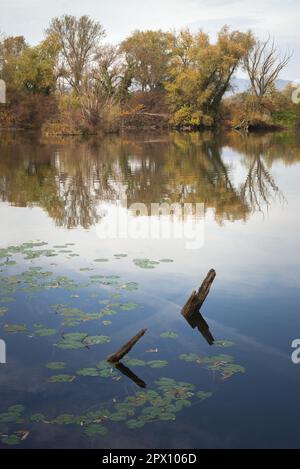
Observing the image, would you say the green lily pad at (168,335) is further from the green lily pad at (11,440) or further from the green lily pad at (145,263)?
the green lily pad at (145,263)

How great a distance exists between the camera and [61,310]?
6.30 meters

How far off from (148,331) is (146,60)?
179ft

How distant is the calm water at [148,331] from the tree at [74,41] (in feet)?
143

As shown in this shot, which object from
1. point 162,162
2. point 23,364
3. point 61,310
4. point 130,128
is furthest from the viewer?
point 130,128

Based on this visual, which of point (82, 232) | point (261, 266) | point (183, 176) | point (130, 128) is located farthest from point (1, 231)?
point (130, 128)

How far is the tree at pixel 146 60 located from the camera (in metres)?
57.2

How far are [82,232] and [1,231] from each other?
4.82 feet

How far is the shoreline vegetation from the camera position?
165ft

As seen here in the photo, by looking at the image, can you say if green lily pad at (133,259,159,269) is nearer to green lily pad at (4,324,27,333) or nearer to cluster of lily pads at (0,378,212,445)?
green lily pad at (4,324,27,333)

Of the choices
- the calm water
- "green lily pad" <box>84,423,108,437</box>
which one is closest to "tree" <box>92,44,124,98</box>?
the calm water

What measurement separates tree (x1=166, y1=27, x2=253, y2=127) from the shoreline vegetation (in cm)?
9

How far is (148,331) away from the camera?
5.82 meters

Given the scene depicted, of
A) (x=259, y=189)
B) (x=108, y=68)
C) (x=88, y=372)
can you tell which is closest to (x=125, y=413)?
(x=88, y=372)

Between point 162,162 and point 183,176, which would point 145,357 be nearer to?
point 183,176
